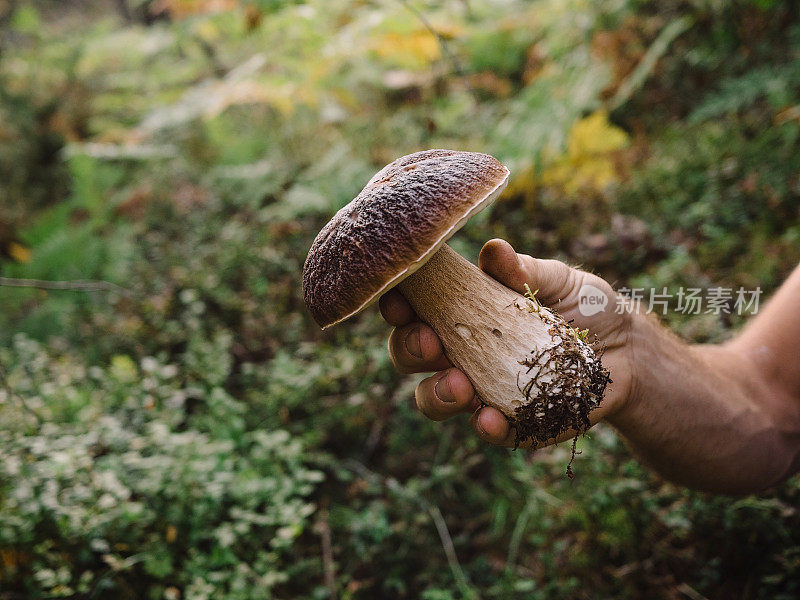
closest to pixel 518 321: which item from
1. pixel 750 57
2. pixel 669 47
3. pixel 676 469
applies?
pixel 676 469

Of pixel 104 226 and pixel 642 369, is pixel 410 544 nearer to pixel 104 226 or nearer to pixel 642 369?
pixel 642 369

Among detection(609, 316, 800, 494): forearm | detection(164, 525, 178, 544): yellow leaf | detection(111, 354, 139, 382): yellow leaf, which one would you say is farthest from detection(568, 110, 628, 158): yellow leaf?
detection(164, 525, 178, 544): yellow leaf

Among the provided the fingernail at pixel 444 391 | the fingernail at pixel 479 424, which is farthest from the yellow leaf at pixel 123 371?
the fingernail at pixel 479 424

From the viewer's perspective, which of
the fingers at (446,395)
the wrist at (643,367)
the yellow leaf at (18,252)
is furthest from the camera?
the yellow leaf at (18,252)

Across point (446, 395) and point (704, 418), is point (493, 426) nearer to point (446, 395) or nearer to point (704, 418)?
point (446, 395)

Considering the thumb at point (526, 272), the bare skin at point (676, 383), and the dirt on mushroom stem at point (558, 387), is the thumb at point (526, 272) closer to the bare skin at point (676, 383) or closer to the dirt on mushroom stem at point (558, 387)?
the bare skin at point (676, 383)

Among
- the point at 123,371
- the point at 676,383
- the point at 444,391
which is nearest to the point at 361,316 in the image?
the point at 123,371

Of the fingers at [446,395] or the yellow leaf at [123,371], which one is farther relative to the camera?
the yellow leaf at [123,371]
